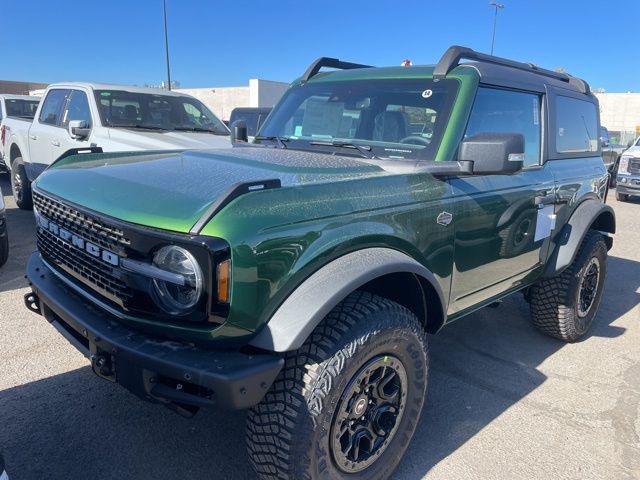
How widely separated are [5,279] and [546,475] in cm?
499

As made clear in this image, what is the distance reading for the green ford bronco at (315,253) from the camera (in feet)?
6.22

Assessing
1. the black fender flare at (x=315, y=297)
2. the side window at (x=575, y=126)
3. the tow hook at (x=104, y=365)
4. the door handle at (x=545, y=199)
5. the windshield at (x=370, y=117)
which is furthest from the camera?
the side window at (x=575, y=126)

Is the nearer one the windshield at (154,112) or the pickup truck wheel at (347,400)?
the pickup truck wheel at (347,400)

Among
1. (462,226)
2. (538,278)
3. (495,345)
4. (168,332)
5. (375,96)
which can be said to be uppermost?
(375,96)

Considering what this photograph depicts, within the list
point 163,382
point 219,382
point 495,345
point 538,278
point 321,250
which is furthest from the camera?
point 495,345

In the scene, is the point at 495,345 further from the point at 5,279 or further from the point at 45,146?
the point at 45,146

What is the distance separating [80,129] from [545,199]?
5.47 metres

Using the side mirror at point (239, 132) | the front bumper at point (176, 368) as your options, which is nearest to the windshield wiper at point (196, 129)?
the side mirror at point (239, 132)

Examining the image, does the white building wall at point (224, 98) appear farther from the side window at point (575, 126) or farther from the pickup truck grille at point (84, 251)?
the pickup truck grille at point (84, 251)

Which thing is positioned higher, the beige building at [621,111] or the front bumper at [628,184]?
the beige building at [621,111]

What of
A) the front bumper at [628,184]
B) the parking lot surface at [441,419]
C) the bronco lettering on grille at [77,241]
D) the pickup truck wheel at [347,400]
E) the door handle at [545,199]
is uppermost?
the door handle at [545,199]

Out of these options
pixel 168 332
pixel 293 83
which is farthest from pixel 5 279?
pixel 168 332

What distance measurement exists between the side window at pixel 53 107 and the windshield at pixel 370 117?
196 inches

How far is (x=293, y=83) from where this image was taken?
3977 mm
